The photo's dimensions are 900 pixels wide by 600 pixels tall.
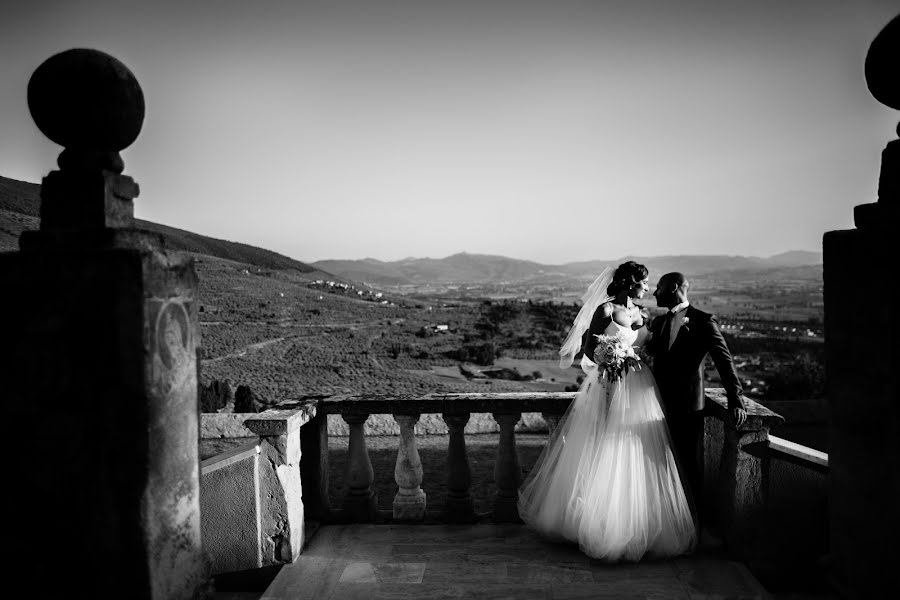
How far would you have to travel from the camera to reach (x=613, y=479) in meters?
4.03

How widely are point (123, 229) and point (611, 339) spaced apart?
320 centimetres

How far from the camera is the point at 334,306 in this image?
41.8 metres

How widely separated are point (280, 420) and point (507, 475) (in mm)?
1784

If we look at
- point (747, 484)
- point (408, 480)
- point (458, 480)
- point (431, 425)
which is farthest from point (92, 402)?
point (431, 425)

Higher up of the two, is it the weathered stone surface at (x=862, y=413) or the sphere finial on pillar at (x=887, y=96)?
the sphere finial on pillar at (x=887, y=96)

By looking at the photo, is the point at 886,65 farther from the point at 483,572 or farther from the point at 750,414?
the point at 483,572

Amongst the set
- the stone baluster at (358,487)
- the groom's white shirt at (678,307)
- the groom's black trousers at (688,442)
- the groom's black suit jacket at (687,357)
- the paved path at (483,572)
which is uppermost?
the groom's white shirt at (678,307)

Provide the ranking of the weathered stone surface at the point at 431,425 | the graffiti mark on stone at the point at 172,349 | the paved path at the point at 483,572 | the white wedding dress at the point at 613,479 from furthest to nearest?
the weathered stone surface at the point at 431,425 → the white wedding dress at the point at 613,479 → the paved path at the point at 483,572 → the graffiti mark on stone at the point at 172,349

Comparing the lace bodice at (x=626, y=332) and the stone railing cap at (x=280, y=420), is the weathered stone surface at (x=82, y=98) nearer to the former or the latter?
the stone railing cap at (x=280, y=420)

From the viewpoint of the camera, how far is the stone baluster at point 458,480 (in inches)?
182

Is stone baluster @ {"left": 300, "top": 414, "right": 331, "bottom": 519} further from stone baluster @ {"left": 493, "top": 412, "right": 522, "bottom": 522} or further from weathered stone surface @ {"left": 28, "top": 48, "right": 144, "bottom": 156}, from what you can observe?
weathered stone surface @ {"left": 28, "top": 48, "right": 144, "bottom": 156}

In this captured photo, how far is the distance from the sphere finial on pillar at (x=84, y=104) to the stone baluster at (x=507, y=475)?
319cm

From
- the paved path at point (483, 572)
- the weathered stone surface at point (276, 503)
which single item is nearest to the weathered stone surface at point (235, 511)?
the weathered stone surface at point (276, 503)

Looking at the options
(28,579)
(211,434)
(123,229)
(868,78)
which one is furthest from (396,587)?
(211,434)
